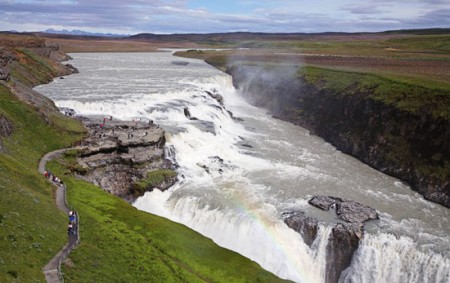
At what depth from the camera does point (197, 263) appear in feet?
96.4

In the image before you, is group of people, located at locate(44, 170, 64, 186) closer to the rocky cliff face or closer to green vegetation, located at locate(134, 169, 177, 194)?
green vegetation, located at locate(134, 169, 177, 194)

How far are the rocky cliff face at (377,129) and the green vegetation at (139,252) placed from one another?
26261 millimetres

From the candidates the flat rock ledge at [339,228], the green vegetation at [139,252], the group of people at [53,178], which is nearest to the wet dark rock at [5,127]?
the group of people at [53,178]

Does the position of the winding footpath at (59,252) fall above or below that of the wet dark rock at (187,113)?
below

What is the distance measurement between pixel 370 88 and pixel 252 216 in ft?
130

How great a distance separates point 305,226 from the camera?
3553 cm

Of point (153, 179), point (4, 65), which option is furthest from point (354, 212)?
point (4, 65)

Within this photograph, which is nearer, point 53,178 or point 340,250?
point 340,250

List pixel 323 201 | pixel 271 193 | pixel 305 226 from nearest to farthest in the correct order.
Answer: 1. pixel 305 226
2. pixel 323 201
3. pixel 271 193

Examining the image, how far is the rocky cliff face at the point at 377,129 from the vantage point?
156 ft

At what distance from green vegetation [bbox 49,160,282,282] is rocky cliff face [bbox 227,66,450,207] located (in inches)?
1034

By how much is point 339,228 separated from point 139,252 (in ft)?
54.2

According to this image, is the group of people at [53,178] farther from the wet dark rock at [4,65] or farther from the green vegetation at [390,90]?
the green vegetation at [390,90]

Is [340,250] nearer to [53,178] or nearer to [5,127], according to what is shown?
[53,178]
